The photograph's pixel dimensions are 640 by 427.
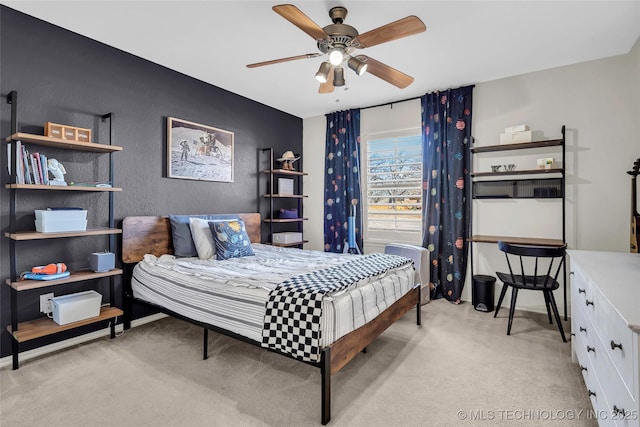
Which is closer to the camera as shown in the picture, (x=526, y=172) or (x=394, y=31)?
(x=394, y=31)

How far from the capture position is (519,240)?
3465 mm

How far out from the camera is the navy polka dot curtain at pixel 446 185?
3900mm

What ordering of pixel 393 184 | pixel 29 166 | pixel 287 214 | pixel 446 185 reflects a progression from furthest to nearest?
pixel 287 214, pixel 393 184, pixel 446 185, pixel 29 166

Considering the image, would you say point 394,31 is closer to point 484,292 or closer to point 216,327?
point 216,327

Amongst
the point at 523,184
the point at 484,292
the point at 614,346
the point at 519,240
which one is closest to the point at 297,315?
the point at 614,346

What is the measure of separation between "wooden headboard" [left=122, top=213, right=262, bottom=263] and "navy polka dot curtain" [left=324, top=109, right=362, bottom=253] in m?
2.38

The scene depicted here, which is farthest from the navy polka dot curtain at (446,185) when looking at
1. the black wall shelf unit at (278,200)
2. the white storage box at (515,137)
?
the black wall shelf unit at (278,200)

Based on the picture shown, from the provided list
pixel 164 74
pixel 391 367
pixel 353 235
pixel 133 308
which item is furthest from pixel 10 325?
pixel 353 235

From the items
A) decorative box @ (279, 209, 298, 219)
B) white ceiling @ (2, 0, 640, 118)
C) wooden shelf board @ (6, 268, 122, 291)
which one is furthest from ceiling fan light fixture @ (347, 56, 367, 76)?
decorative box @ (279, 209, 298, 219)

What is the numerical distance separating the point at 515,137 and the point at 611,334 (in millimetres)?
2760

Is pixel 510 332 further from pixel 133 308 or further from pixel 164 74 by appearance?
pixel 164 74

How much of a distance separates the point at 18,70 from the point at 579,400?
453 centimetres

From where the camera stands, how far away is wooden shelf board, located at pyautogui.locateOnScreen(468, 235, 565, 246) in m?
3.26

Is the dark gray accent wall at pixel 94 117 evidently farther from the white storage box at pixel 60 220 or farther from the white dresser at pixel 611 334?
the white dresser at pixel 611 334
